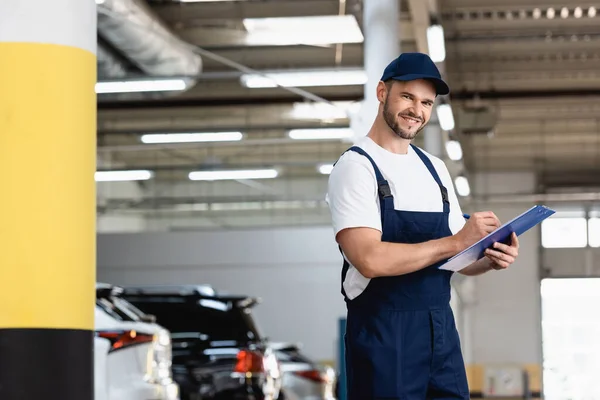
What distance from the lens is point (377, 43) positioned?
35.0ft

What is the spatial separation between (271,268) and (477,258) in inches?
690

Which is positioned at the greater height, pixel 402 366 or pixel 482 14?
pixel 482 14

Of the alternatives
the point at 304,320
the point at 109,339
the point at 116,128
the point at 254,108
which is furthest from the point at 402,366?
the point at 116,128

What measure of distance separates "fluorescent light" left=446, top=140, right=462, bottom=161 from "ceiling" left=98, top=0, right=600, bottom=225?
219 millimetres

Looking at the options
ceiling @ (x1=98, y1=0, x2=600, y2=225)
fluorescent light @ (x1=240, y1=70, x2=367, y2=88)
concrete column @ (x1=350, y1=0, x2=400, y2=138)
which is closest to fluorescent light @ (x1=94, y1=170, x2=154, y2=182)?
ceiling @ (x1=98, y1=0, x2=600, y2=225)

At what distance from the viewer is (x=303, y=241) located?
67.6 ft

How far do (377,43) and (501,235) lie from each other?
25.5 ft

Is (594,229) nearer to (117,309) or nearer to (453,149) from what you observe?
(453,149)

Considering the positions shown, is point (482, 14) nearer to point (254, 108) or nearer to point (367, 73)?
point (367, 73)

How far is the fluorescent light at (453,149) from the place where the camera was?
16.3m

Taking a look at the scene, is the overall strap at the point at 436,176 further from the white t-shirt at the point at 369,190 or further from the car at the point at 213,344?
the car at the point at 213,344

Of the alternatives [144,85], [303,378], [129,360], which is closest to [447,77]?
[144,85]

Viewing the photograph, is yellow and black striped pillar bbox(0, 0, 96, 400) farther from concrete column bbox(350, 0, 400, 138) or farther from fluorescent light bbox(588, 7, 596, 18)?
fluorescent light bbox(588, 7, 596, 18)

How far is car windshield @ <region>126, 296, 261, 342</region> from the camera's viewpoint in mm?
10328
